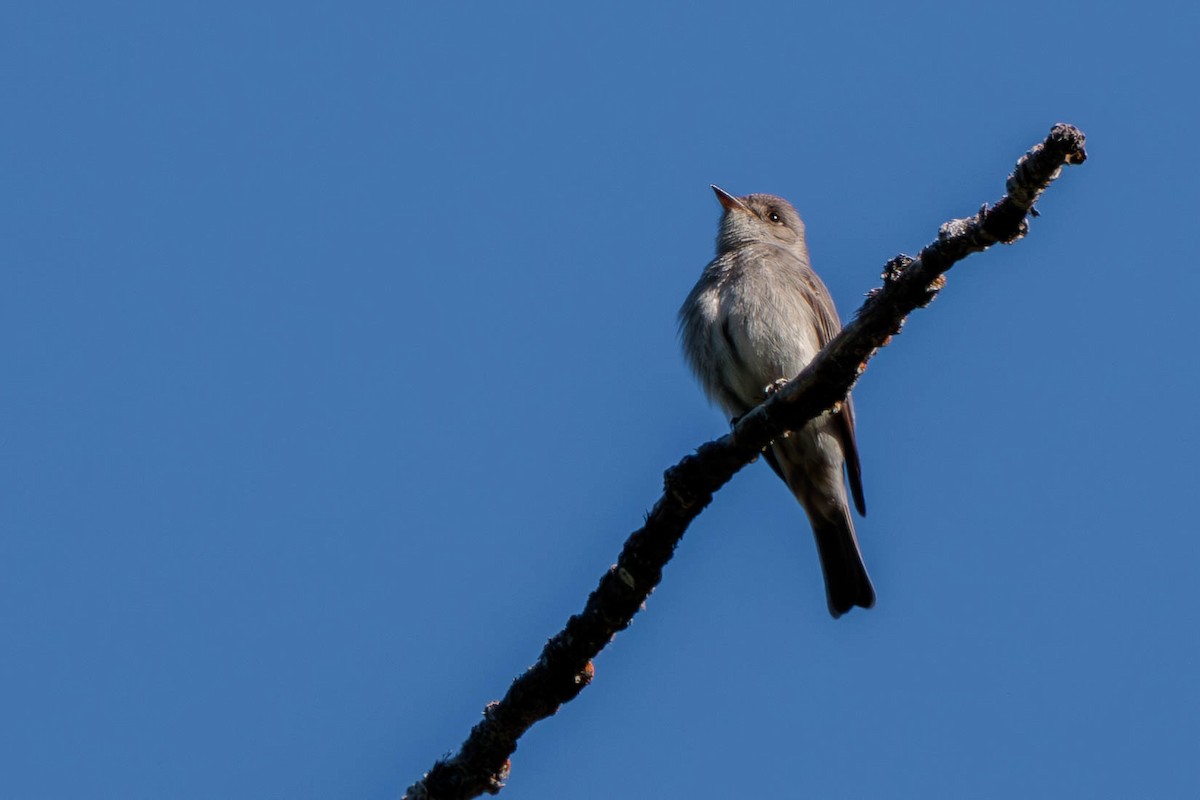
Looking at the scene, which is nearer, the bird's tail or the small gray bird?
the small gray bird

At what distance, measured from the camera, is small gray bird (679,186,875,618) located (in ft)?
27.7

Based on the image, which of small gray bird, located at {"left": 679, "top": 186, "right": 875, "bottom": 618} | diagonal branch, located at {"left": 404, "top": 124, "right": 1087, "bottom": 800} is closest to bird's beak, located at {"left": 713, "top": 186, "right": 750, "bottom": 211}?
small gray bird, located at {"left": 679, "top": 186, "right": 875, "bottom": 618}

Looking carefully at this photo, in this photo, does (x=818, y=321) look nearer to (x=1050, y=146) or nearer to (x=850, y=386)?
(x=850, y=386)

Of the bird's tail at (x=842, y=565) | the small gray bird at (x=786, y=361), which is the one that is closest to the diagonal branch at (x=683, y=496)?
the small gray bird at (x=786, y=361)

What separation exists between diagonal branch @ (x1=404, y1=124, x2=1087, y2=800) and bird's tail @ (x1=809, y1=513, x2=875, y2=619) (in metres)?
3.48

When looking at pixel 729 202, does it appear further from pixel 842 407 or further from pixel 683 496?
pixel 683 496

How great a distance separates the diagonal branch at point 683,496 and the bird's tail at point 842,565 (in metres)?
3.48

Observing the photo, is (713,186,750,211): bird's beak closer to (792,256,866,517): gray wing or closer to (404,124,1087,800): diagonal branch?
(792,256,866,517): gray wing

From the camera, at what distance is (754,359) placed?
8.41 meters

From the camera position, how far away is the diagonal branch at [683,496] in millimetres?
4957

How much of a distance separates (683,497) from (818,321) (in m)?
3.59

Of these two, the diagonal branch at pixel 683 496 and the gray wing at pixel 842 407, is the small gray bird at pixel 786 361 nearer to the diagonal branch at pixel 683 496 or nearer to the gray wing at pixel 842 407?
the gray wing at pixel 842 407

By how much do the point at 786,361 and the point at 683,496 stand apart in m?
3.06

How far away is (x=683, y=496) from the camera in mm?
5484
